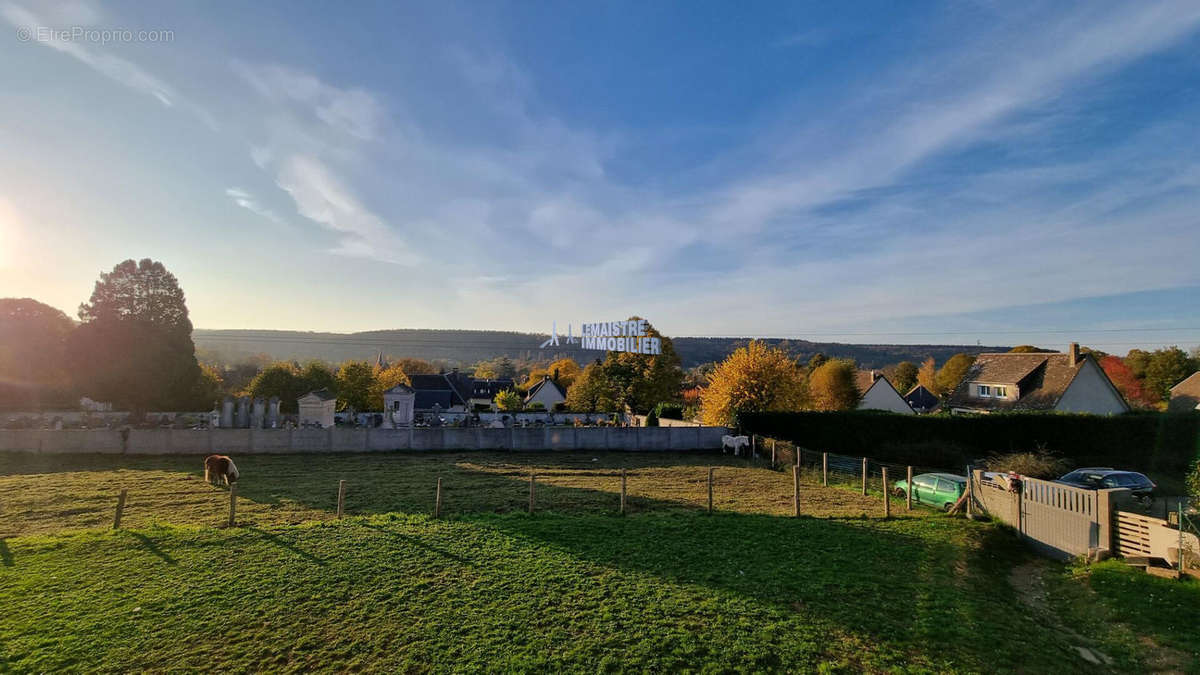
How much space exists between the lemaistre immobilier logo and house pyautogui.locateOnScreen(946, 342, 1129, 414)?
2692 centimetres

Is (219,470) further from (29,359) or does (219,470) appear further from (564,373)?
(564,373)

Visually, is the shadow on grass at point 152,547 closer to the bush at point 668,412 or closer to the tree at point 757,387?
the tree at point 757,387

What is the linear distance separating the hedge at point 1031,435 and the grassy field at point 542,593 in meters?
16.5

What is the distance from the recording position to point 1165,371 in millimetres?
54125

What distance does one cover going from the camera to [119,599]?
27.3 ft

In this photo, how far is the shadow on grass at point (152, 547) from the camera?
1009 centimetres

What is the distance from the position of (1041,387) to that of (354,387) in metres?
59.5

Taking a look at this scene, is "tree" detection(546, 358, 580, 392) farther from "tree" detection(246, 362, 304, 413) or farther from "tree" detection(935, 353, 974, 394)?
"tree" detection(935, 353, 974, 394)

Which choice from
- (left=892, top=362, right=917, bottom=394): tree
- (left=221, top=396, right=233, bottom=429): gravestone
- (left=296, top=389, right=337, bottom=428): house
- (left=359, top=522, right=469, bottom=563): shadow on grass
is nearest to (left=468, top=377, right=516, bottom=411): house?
(left=296, top=389, right=337, bottom=428): house

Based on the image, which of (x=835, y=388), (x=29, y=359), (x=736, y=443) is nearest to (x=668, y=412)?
(x=736, y=443)

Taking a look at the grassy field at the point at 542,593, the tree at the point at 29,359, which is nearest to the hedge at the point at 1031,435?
the grassy field at the point at 542,593

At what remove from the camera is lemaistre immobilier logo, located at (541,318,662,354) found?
2088 inches

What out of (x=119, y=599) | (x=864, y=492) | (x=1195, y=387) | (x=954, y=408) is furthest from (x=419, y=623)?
(x=1195, y=387)

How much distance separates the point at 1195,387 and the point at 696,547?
58.1m
